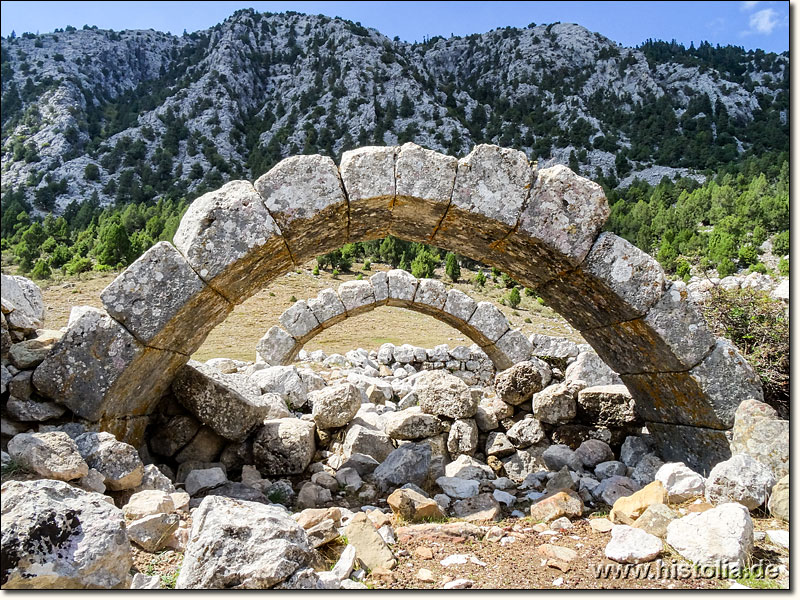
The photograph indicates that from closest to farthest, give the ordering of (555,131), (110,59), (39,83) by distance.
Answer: (39,83) < (555,131) < (110,59)

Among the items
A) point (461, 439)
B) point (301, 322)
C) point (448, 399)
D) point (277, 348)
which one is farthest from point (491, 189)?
point (277, 348)

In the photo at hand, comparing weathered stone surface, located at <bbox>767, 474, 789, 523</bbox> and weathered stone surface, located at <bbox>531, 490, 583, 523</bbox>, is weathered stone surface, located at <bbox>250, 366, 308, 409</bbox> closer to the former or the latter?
weathered stone surface, located at <bbox>531, 490, 583, 523</bbox>

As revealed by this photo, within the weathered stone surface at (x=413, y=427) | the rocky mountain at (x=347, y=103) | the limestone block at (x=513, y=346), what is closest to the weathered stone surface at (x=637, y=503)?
the weathered stone surface at (x=413, y=427)

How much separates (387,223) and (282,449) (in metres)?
2.85

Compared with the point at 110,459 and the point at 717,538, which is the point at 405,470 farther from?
the point at 717,538

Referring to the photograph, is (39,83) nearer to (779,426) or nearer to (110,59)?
(110,59)

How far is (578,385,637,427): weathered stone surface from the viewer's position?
20.8ft

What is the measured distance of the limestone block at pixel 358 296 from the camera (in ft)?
39.3

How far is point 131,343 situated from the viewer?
4.45 meters

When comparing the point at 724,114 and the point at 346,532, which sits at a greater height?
the point at 724,114

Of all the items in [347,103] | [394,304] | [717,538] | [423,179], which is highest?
[347,103]

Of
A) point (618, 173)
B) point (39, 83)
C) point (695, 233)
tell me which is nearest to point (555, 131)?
point (618, 173)

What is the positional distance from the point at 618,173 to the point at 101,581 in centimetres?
6546

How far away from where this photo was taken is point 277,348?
12148 millimetres
